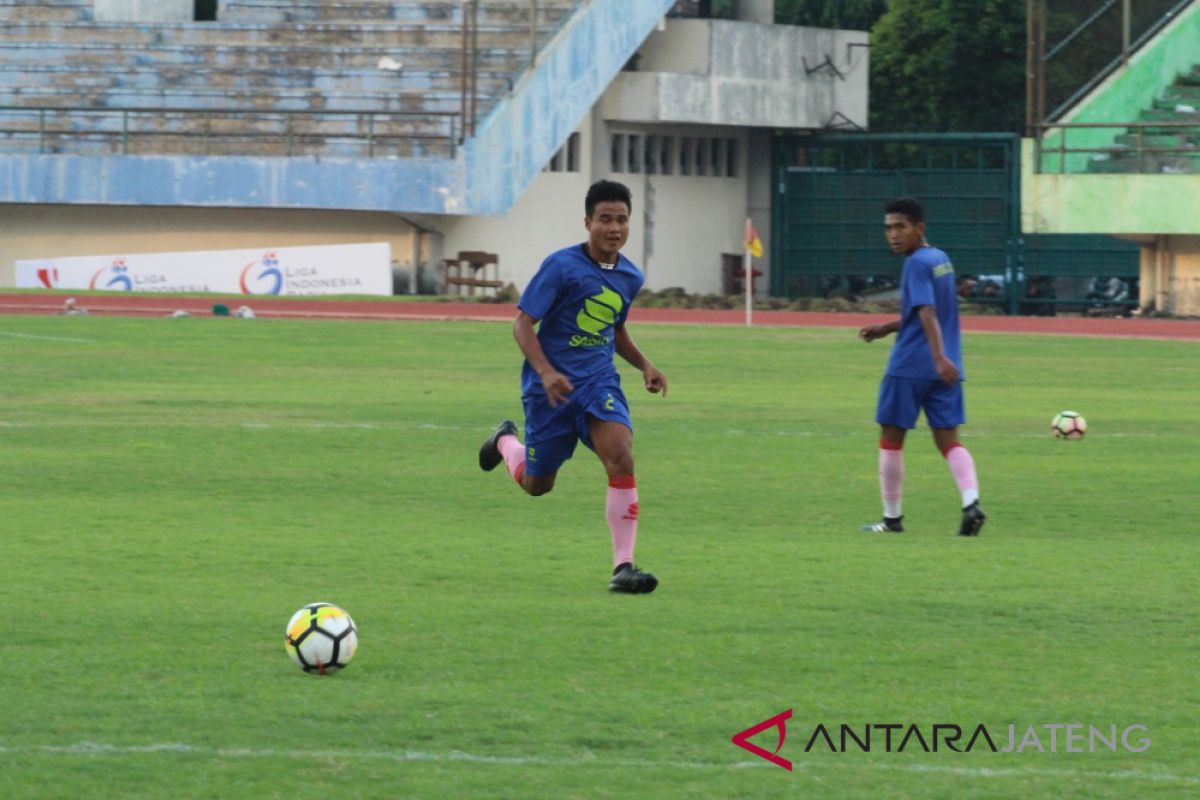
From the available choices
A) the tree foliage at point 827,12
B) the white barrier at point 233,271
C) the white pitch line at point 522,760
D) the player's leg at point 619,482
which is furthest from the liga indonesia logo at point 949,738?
the tree foliage at point 827,12

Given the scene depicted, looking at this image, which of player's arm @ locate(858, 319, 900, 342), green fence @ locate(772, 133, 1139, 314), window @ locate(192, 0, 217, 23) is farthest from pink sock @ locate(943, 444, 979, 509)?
window @ locate(192, 0, 217, 23)

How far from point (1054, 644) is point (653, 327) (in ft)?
84.2

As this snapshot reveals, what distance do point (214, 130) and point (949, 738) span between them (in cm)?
4025

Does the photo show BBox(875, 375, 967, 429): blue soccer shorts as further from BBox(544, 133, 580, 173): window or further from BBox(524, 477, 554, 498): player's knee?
BBox(544, 133, 580, 173): window

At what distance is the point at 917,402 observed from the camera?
37.6 ft

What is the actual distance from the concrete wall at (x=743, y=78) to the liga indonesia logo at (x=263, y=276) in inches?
354

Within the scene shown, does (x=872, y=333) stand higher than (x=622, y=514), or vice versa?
(x=872, y=333)

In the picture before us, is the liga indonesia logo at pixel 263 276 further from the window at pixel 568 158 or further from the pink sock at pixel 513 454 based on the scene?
the pink sock at pixel 513 454

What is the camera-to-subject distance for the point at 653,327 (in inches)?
1326

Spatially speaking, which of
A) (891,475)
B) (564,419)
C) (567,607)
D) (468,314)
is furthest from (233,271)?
(567,607)

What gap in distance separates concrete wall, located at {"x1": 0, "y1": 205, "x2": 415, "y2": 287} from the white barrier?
1.15m

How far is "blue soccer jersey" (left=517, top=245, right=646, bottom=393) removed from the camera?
9516mm

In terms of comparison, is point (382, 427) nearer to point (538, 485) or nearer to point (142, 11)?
point (538, 485)

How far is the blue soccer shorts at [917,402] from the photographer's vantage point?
1141 cm
